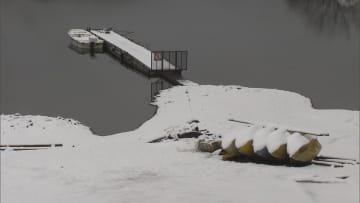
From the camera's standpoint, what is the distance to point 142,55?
31.6m

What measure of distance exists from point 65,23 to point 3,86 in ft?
72.4

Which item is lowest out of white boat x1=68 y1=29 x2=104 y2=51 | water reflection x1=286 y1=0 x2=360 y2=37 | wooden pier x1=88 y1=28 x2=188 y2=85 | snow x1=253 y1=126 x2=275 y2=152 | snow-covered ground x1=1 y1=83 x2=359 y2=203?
snow-covered ground x1=1 y1=83 x2=359 y2=203

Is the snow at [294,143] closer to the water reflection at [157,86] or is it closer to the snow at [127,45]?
the water reflection at [157,86]

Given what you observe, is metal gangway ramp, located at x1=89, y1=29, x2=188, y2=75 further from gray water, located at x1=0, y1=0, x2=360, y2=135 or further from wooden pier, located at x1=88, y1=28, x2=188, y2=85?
gray water, located at x1=0, y1=0, x2=360, y2=135

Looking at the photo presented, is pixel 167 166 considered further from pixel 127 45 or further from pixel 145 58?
pixel 127 45

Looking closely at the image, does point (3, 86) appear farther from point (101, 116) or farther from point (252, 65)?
point (252, 65)

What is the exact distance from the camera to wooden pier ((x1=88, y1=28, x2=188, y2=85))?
1113 inches

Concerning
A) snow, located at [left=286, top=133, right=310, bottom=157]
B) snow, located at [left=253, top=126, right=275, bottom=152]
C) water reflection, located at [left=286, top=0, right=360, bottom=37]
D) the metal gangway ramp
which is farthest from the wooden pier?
water reflection, located at [left=286, top=0, right=360, bottom=37]

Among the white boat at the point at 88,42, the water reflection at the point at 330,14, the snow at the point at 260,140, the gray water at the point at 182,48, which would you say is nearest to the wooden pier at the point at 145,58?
the white boat at the point at 88,42

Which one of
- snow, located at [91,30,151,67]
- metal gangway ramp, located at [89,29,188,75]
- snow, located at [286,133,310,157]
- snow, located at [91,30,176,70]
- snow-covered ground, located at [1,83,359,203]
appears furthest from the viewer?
snow, located at [91,30,151,67]

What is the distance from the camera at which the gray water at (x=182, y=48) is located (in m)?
24.0

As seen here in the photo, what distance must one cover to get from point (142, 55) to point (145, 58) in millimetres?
876

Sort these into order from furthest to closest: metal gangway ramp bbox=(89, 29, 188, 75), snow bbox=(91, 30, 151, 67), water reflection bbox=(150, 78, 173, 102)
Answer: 1. snow bbox=(91, 30, 151, 67)
2. metal gangway ramp bbox=(89, 29, 188, 75)
3. water reflection bbox=(150, 78, 173, 102)

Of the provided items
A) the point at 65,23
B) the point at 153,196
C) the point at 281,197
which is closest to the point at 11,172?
the point at 153,196
